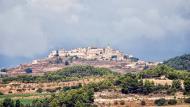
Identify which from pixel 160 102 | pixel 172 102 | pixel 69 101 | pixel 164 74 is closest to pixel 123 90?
pixel 160 102

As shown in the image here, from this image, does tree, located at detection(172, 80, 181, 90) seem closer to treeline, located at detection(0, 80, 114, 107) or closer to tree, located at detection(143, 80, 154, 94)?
tree, located at detection(143, 80, 154, 94)

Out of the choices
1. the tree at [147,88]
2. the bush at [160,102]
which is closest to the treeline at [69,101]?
the tree at [147,88]

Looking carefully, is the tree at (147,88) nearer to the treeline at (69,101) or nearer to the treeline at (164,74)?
the treeline at (69,101)

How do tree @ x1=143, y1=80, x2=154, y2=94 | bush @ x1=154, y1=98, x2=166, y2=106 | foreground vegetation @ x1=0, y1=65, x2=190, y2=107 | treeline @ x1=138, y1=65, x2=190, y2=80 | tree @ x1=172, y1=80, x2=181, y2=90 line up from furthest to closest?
treeline @ x1=138, y1=65, x2=190, y2=80 → tree @ x1=143, y1=80, x2=154, y2=94 → tree @ x1=172, y1=80, x2=181, y2=90 → bush @ x1=154, y1=98, x2=166, y2=106 → foreground vegetation @ x1=0, y1=65, x2=190, y2=107

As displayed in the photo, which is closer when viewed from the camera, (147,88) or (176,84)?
(147,88)

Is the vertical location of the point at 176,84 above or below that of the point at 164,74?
below

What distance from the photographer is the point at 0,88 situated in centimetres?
18212

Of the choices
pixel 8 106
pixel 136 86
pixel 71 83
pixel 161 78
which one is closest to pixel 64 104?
pixel 8 106

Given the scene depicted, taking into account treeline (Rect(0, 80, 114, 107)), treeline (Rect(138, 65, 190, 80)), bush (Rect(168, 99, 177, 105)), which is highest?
treeline (Rect(138, 65, 190, 80))

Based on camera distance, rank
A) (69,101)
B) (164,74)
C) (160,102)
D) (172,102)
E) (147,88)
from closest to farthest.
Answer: (69,101)
(172,102)
(160,102)
(147,88)
(164,74)

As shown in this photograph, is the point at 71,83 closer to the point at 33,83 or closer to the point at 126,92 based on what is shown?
the point at 33,83

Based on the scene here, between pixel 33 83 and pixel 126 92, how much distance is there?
5631 centimetres

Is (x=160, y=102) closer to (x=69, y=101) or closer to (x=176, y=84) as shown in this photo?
(x=176, y=84)

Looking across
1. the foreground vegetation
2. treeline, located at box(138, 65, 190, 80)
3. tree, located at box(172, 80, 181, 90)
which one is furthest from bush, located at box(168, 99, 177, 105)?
treeline, located at box(138, 65, 190, 80)
